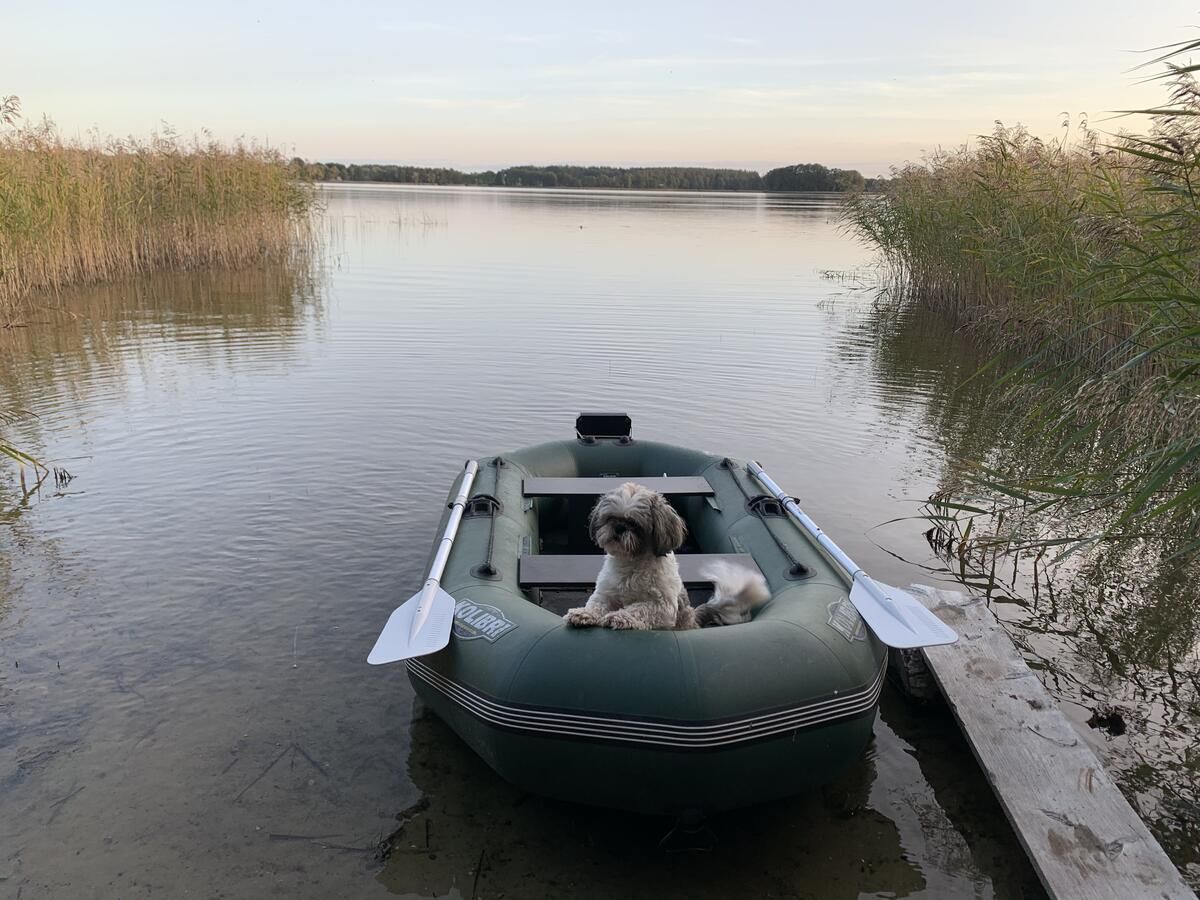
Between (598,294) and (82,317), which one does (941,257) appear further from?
(82,317)

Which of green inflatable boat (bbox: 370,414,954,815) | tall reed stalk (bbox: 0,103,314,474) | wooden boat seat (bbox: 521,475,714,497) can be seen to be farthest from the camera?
tall reed stalk (bbox: 0,103,314,474)

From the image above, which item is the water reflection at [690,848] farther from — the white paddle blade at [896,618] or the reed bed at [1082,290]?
the reed bed at [1082,290]

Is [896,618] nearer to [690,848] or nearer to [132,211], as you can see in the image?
[690,848]

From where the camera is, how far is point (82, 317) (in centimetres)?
1160

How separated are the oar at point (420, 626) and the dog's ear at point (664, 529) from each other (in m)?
0.86

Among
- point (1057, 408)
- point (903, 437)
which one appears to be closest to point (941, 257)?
point (903, 437)

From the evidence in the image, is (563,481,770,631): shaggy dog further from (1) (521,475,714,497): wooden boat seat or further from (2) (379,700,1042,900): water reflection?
(1) (521,475,714,497): wooden boat seat

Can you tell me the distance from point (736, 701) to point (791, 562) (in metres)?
1.31

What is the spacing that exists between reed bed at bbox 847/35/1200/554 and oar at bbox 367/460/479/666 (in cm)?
245

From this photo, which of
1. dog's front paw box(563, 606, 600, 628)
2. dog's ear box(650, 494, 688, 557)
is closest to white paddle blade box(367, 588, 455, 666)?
dog's front paw box(563, 606, 600, 628)

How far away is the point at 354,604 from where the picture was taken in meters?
4.73

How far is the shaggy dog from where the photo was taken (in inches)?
129

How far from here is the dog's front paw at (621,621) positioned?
3.13 meters

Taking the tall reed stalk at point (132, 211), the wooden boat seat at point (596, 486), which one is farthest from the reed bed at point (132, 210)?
the wooden boat seat at point (596, 486)
